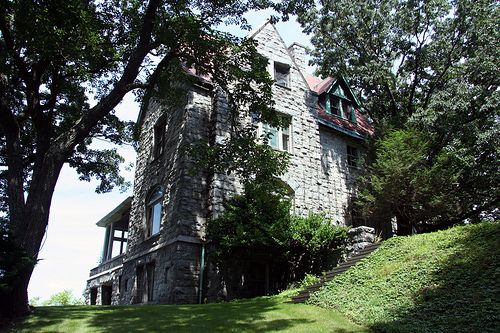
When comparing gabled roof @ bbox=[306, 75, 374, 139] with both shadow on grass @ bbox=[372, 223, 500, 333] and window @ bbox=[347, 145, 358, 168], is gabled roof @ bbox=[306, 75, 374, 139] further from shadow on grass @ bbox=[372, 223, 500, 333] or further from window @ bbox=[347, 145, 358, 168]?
shadow on grass @ bbox=[372, 223, 500, 333]

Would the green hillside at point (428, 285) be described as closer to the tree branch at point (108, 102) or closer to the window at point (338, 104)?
the tree branch at point (108, 102)

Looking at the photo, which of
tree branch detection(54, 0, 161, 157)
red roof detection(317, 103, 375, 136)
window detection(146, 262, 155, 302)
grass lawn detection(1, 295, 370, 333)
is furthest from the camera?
red roof detection(317, 103, 375, 136)

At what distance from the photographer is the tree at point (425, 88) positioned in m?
17.1

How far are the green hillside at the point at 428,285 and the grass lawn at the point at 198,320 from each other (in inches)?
25.4

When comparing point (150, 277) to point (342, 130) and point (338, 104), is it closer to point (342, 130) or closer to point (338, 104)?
point (342, 130)

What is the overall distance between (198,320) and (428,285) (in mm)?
4750

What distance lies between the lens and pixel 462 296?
7551mm

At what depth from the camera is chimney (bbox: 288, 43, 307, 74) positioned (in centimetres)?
2105

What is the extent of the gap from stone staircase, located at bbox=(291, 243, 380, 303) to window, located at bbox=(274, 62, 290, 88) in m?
9.67

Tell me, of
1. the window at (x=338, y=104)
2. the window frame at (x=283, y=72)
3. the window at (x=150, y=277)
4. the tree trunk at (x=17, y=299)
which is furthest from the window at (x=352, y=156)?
the tree trunk at (x=17, y=299)

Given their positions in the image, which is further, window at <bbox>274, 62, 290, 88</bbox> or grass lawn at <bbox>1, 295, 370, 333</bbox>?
window at <bbox>274, 62, 290, 88</bbox>

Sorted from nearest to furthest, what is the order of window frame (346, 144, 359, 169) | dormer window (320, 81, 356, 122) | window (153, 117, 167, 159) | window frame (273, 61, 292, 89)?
window (153, 117, 167, 159) < window frame (273, 61, 292, 89) < window frame (346, 144, 359, 169) < dormer window (320, 81, 356, 122)

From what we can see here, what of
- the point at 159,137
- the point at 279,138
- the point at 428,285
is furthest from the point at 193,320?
the point at 159,137

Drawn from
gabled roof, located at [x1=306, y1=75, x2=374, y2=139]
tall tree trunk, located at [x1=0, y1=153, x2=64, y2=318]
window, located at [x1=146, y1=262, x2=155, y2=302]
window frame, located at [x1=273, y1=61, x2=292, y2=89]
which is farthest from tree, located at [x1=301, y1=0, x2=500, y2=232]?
tall tree trunk, located at [x1=0, y1=153, x2=64, y2=318]
